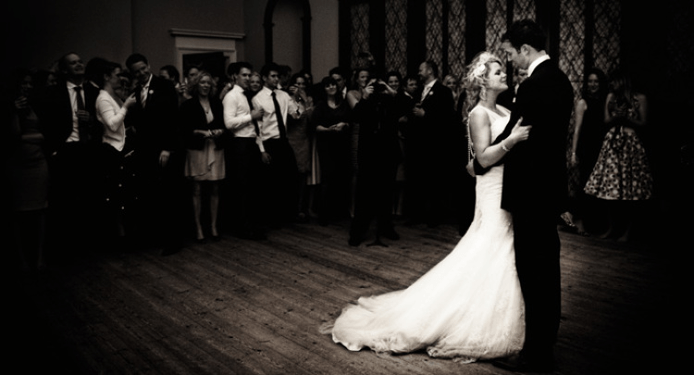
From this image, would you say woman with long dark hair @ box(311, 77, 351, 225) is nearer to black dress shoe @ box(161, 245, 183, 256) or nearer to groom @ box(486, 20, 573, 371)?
black dress shoe @ box(161, 245, 183, 256)

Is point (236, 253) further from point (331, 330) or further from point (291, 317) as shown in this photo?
point (331, 330)

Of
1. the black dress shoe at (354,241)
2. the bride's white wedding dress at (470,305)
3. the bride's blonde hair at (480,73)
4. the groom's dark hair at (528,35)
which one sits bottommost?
the black dress shoe at (354,241)

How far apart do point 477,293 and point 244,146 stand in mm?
3451

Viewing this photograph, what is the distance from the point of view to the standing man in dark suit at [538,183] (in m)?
2.52

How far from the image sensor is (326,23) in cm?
1008

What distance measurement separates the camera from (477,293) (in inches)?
115

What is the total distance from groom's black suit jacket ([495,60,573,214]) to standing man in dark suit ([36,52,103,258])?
160 inches

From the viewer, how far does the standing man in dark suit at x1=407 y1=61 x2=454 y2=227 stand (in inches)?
249

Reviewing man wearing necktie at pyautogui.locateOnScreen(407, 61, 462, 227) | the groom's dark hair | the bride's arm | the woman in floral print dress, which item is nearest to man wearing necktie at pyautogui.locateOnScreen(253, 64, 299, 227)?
man wearing necktie at pyautogui.locateOnScreen(407, 61, 462, 227)

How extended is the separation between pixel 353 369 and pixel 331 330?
0.52 meters

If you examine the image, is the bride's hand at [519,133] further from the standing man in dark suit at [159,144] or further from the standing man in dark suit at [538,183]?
the standing man in dark suit at [159,144]

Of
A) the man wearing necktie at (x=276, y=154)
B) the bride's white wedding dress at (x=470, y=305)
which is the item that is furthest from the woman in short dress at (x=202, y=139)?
the bride's white wedding dress at (x=470, y=305)

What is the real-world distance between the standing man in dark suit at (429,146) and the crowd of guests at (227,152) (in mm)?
14

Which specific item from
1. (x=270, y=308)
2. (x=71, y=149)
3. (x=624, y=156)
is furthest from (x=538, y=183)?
(x=71, y=149)
